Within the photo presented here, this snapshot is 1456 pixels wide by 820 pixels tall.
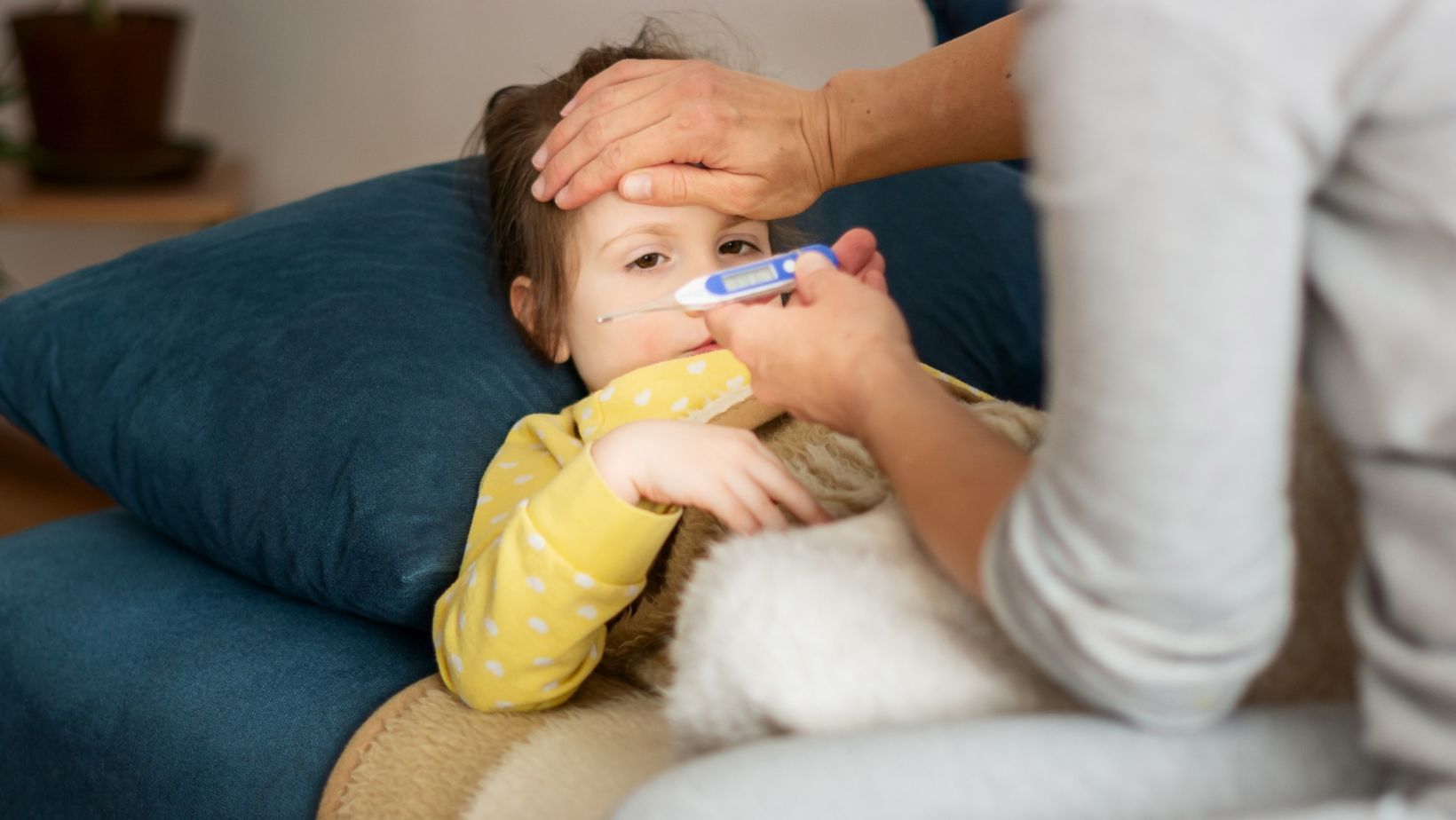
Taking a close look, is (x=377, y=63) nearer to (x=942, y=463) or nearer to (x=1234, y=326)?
(x=942, y=463)

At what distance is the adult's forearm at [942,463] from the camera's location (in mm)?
496

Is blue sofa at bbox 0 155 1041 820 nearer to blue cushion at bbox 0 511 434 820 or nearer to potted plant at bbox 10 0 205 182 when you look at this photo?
blue cushion at bbox 0 511 434 820

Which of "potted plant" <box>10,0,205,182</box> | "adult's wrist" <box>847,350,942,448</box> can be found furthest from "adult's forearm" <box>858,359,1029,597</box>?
"potted plant" <box>10,0,205,182</box>

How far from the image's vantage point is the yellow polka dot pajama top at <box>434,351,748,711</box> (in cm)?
73

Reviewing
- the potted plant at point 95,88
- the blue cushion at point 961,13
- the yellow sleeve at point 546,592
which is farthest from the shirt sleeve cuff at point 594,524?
the potted plant at point 95,88

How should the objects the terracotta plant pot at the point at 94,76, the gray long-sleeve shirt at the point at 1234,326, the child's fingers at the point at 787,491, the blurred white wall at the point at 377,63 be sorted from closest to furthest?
1. the gray long-sleeve shirt at the point at 1234,326
2. the child's fingers at the point at 787,491
3. the blurred white wall at the point at 377,63
4. the terracotta plant pot at the point at 94,76

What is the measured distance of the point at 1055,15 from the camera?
14.9 inches

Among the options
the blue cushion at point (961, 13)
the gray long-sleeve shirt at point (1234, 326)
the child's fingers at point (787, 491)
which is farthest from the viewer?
the blue cushion at point (961, 13)

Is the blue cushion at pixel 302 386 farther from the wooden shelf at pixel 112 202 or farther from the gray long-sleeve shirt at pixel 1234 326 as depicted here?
the wooden shelf at pixel 112 202

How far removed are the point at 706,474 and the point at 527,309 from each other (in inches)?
17.9

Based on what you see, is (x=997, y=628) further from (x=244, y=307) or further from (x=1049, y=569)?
(x=244, y=307)

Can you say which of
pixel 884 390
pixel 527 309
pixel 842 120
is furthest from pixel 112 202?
pixel 884 390

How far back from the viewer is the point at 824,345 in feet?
1.94

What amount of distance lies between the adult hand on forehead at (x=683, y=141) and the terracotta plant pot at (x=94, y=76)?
155cm
